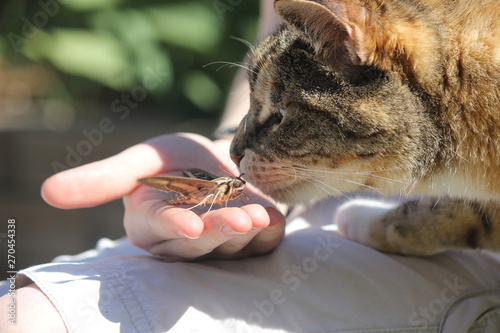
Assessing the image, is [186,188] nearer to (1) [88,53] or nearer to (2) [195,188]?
(2) [195,188]

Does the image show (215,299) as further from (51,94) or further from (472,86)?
(51,94)

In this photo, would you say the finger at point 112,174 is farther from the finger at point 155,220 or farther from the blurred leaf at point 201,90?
the blurred leaf at point 201,90

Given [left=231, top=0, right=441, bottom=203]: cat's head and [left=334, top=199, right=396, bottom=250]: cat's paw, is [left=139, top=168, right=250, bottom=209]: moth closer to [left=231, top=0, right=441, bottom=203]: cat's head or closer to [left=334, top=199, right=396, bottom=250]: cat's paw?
[left=231, top=0, right=441, bottom=203]: cat's head

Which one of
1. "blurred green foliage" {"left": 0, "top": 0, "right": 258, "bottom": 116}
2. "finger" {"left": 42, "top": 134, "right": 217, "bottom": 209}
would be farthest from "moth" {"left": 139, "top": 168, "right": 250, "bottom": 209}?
"blurred green foliage" {"left": 0, "top": 0, "right": 258, "bottom": 116}

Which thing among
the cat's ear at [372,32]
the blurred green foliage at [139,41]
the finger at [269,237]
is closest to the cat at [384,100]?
the cat's ear at [372,32]

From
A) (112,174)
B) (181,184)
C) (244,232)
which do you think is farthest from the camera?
(112,174)

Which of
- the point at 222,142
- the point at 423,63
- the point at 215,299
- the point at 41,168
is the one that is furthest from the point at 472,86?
A: the point at 41,168

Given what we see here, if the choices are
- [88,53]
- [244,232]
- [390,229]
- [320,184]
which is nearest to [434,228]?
[390,229]
